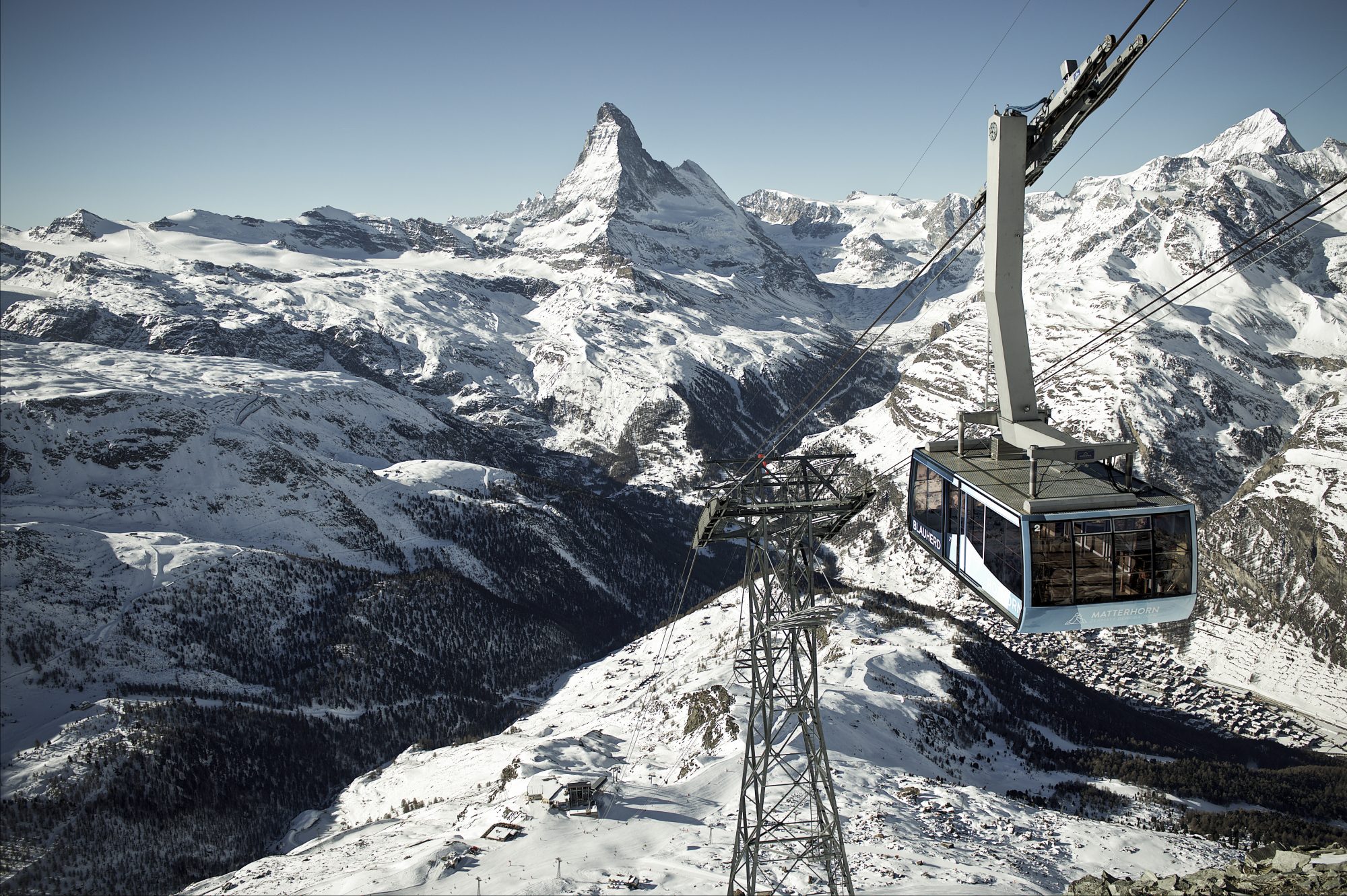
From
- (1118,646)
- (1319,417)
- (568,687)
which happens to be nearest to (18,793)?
(568,687)

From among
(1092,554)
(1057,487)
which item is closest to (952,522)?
(1057,487)

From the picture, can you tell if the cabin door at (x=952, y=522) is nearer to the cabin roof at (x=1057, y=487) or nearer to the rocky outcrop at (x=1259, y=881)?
the cabin roof at (x=1057, y=487)

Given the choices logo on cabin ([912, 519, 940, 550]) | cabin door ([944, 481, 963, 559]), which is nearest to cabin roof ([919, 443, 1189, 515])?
cabin door ([944, 481, 963, 559])

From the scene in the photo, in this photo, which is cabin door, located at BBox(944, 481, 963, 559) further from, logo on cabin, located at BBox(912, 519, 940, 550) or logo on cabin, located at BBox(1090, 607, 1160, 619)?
logo on cabin, located at BBox(1090, 607, 1160, 619)

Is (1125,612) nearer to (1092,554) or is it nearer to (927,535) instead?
(1092,554)

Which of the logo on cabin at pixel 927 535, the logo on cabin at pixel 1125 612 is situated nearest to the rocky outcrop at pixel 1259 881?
the logo on cabin at pixel 1125 612
